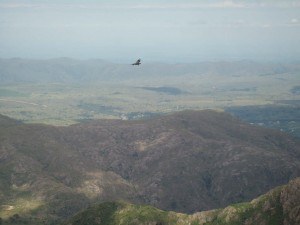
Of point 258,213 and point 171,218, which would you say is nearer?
point 258,213

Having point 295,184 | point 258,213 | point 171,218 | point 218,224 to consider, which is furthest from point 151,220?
point 295,184

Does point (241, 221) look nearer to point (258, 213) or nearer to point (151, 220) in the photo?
point (258, 213)

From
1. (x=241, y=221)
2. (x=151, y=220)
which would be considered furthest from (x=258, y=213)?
(x=151, y=220)

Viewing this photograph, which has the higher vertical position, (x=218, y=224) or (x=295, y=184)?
(x=295, y=184)

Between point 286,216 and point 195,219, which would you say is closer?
point 286,216

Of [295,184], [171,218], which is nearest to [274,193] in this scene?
[295,184]

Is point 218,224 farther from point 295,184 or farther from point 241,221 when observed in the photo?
point 295,184

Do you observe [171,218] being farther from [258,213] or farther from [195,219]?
[258,213]

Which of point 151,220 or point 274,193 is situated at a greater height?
point 274,193
